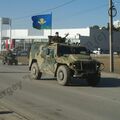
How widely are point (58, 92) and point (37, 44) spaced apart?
→ 7474 mm

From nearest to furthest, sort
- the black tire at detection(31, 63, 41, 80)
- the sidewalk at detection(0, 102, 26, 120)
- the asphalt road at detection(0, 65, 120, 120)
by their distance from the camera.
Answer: the sidewalk at detection(0, 102, 26, 120) < the asphalt road at detection(0, 65, 120, 120) < the black tire at detection(31, 63, 41, 80)

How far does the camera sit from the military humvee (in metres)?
20.5

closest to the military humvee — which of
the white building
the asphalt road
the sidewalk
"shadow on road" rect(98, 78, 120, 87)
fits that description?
"shadow on road" rect(98, 78, 120, 87)

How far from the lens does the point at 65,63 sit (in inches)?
819

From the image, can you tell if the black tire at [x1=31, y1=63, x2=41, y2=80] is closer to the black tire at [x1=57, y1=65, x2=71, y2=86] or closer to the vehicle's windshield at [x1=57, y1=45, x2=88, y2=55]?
the vehicle's windshield at [x1=57, y1=45, x2=88, y2=55]

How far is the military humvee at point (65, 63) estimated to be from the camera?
20.5 meters

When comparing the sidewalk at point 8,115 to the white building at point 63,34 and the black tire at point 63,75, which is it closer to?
the black tire at point 63,75

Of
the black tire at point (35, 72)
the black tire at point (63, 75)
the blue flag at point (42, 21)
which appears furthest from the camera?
the blue flag at point (42, 21)

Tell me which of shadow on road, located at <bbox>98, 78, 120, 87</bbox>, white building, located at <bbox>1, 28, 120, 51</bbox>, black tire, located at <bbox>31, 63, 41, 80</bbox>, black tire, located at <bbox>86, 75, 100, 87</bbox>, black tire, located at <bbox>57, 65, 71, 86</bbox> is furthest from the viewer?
white building, located at <bbox>1, 28, 120, 51</bbox>

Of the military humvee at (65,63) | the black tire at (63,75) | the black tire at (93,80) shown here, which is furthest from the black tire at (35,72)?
the black tire at (93,80)

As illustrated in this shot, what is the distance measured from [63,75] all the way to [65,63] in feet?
1.95

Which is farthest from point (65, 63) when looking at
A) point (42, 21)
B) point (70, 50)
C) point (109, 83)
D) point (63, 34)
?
point (63, 34)

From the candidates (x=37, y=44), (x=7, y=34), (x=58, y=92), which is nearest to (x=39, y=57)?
(x=37, y=44)

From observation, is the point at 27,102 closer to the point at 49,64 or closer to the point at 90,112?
the point at 90,112
